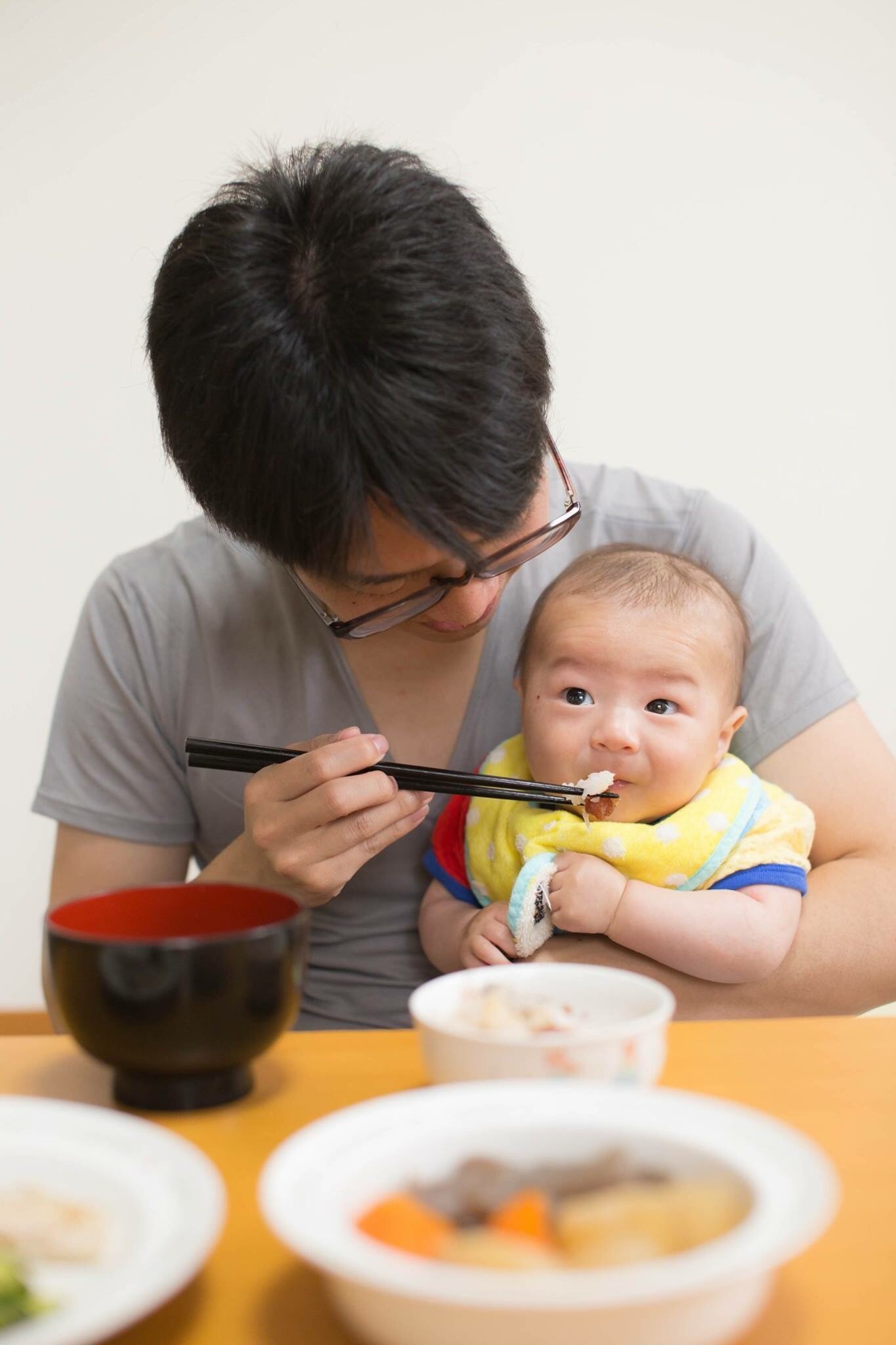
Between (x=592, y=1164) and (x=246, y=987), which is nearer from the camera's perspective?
(x=592, y=1164)

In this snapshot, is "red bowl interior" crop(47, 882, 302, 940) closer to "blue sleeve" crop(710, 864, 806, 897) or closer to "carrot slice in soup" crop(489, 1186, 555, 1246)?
"carrot slice in soup" crop(489, 1186, 555, 1246)

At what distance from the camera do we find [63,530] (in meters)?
2.69

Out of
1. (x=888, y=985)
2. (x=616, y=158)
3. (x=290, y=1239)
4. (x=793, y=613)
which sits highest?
(x=616, y=158)

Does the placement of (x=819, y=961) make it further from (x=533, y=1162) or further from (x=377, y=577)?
(x=533, y=1162)

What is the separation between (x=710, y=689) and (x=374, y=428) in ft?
1.97

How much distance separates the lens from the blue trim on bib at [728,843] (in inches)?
57.2

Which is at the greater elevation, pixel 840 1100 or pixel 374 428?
pixel 374 428

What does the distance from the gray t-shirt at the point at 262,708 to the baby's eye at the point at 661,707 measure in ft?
0.73

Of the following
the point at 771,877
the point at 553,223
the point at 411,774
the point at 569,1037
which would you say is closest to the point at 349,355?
the point at 411,774

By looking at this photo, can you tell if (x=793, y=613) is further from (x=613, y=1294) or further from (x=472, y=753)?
(x=613, y=1294)

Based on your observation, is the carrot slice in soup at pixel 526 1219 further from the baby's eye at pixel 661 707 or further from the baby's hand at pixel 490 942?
the baby's eye at pixel 661 707

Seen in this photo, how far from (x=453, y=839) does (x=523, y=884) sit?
286mm

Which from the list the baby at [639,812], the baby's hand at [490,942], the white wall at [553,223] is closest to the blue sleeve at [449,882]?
the baby at [639,812]

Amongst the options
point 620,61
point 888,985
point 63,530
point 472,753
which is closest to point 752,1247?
point 888,985
